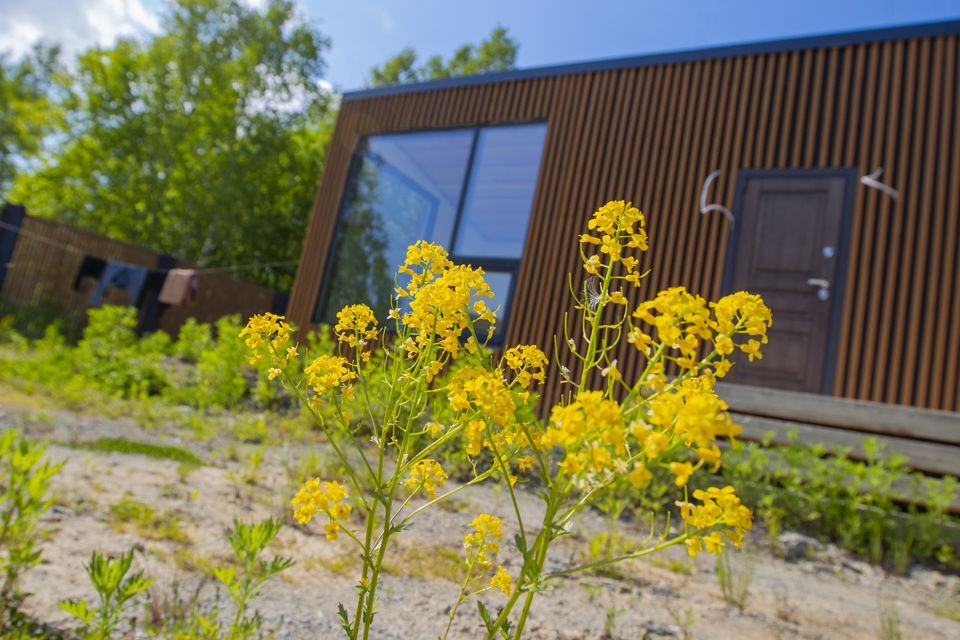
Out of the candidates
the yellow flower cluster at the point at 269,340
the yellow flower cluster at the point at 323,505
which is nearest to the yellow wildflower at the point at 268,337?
the yellow flower cluster at the point at 269,340

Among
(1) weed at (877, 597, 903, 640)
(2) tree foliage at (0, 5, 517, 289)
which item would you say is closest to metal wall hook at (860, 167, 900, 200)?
(1) weed at (877, 597, 903, 640)

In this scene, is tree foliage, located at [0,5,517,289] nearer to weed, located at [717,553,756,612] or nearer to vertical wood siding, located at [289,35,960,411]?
vertical wood siding, located at [289,35,960,411]

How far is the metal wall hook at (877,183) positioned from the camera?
14.8ft

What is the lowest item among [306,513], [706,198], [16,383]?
[16,383]

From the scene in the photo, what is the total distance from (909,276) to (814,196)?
0.92 metres

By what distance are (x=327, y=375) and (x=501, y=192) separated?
210 inches

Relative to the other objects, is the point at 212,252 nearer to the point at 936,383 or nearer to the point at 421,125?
the point at 421,125

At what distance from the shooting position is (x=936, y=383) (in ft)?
13.7

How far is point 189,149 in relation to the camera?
1611 cm

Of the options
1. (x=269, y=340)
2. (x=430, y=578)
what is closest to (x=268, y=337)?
(x=269, y=340)

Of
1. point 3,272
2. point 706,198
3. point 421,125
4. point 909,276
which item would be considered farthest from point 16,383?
point 909,276

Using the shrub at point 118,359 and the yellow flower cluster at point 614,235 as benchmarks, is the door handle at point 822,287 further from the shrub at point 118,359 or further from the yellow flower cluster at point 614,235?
the shrub at point 118,359

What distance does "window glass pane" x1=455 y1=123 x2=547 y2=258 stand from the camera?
19.1ft

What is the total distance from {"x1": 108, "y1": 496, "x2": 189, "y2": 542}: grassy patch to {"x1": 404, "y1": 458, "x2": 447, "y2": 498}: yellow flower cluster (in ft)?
4.80
